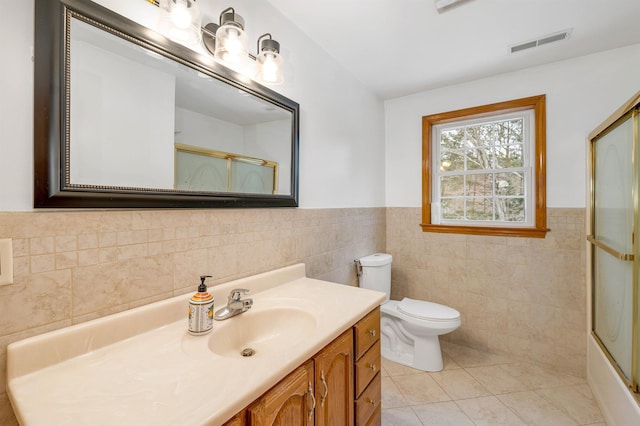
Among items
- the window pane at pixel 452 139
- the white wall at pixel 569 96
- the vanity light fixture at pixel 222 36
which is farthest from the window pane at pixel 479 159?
the vanity light fixture at pixel 222 36

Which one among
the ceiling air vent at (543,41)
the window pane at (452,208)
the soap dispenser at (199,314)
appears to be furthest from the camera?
the window pane at (452,208)

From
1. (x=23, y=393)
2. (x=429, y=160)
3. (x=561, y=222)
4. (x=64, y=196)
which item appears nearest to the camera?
(x=23, y=393)

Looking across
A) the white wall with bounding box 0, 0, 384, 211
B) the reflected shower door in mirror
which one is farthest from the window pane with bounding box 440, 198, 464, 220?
the reflected shower door in mirror

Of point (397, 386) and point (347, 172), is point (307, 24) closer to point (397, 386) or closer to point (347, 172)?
point (347, 172)

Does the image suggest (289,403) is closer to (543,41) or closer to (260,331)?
(260,331)

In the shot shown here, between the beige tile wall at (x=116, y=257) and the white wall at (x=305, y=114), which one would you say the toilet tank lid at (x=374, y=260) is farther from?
the beige tile wall at (x=116, y=257)

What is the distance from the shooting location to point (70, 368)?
732mm

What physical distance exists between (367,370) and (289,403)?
1.81 ft

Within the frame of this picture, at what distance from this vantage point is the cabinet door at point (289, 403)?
0.69 metres

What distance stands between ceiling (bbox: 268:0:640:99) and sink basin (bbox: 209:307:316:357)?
1.57m

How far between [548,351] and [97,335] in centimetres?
278

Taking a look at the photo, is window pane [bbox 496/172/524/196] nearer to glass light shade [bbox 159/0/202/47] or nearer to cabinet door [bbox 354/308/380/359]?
cabinet door [bbox 354/308/380/359]

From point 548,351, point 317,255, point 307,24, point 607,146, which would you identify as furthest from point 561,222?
point 307,24

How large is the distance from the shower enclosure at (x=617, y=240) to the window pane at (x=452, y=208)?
847 millimetres
